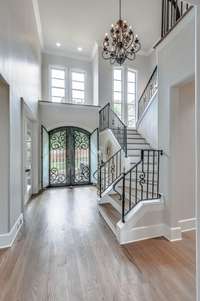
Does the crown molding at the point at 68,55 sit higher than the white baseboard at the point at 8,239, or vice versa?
the crown molding at the point at 68,55

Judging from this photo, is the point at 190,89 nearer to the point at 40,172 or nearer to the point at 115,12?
the point at 115,12

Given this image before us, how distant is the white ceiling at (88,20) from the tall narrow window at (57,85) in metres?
0.88

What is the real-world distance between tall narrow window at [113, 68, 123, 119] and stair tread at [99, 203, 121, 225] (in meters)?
4.91

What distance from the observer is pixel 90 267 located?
218 centimetres

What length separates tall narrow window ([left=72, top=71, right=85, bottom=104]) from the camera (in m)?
8.23

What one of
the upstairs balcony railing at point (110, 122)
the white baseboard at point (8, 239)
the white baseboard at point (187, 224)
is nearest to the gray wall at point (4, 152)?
the white baseboard at point (8, 239)

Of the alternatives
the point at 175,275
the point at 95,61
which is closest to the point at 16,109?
the point at 175,275

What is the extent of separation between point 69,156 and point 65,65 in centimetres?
438

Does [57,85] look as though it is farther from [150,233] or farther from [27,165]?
[150,233]

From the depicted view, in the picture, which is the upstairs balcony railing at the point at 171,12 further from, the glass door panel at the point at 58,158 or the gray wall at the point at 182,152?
the glass door panel at the point at 58,158

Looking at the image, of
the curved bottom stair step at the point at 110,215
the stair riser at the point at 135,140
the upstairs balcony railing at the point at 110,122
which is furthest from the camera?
the upstairs balcony railing at the point at 110,122

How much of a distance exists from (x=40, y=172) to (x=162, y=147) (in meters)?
4.56

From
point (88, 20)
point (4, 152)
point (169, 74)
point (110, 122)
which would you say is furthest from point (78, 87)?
point (4, 152)

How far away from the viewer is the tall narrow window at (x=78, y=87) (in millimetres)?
8234
